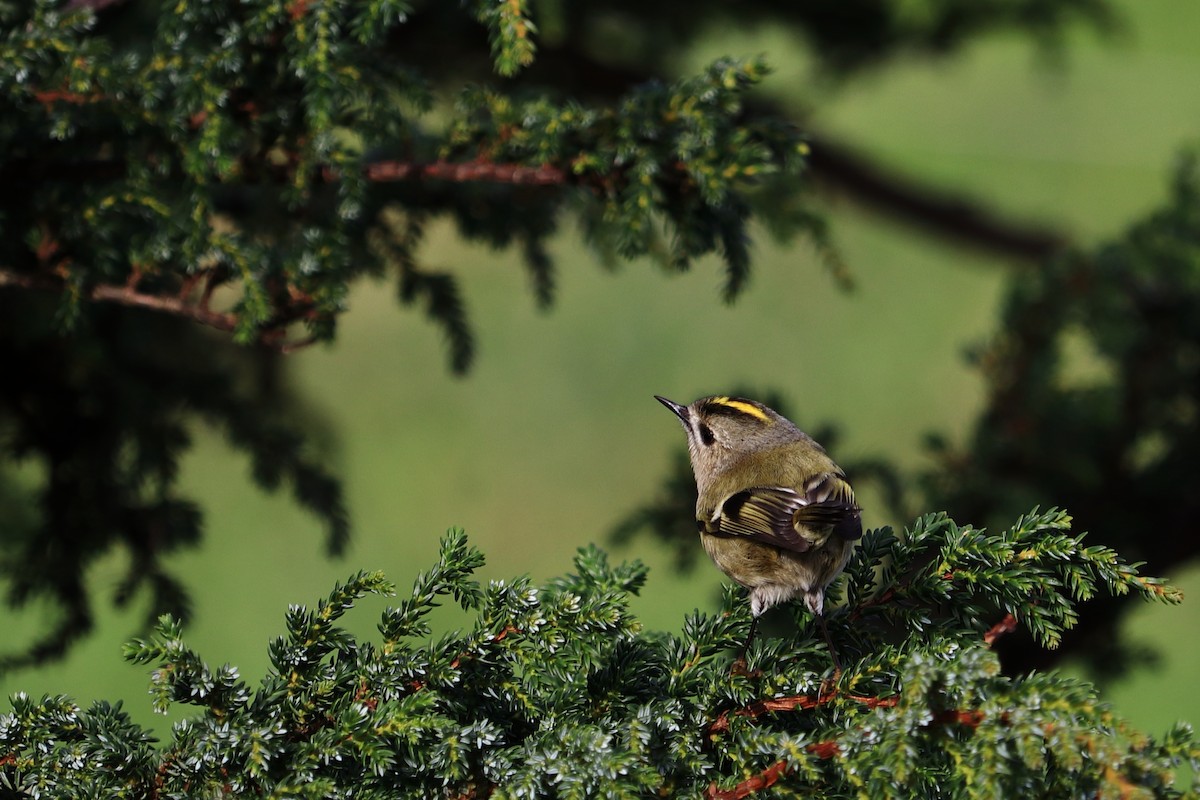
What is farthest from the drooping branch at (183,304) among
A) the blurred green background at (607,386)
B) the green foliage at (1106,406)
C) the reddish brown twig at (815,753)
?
the blurred green background at (607,386)

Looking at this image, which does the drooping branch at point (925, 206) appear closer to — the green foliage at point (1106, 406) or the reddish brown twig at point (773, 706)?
the green foliage at point (1106, 406)

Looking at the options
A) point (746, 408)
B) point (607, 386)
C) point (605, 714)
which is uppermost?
point (607, 386)

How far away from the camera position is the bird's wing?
8.10ft

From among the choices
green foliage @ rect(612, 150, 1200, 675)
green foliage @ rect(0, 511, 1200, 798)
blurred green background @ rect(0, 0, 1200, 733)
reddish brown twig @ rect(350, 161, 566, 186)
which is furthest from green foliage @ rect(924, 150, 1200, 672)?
blurred green background @ rect(0, 0, 1200, 733)

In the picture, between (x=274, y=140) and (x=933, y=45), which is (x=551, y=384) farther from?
(x=274, y=140)

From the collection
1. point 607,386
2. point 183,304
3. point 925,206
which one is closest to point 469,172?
point 183,304

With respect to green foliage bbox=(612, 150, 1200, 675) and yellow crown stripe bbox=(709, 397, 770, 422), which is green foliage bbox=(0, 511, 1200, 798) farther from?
green foliage bbox=(612, 150, 1200, 675)

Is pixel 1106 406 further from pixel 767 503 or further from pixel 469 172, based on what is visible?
pixel 469 172

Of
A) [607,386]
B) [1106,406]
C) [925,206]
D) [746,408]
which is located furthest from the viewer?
[607,386]

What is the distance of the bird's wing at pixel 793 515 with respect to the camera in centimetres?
247

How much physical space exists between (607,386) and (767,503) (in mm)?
8520

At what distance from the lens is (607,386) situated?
11195 millimetres

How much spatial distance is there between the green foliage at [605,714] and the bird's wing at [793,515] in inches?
15.4

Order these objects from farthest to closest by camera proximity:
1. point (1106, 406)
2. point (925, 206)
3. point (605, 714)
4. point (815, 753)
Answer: point (925, 206)
point (1106, 406)
point (605, 714)
point (815, 753)
